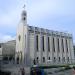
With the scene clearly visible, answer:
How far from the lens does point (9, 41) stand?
2014 inches

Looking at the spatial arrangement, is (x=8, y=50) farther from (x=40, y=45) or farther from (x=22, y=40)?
(x=40, y=45)

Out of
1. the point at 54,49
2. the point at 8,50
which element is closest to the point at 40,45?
the point at 54,49

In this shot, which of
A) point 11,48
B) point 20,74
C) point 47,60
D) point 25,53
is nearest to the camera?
point 20,74

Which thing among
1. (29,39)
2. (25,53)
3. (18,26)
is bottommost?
(25,53)

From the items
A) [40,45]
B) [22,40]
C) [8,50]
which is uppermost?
[22,40]

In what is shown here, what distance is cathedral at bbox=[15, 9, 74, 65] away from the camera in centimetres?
4309

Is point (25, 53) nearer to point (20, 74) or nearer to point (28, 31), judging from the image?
point (28, 31)

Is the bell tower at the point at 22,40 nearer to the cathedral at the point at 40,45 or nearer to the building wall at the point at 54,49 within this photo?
the cathedral at the point at 40,45

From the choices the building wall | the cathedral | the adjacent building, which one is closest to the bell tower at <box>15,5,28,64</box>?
the cathedral

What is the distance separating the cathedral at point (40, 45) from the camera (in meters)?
43.1

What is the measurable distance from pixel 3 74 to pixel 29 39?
515 inches

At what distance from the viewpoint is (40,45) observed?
148 ft

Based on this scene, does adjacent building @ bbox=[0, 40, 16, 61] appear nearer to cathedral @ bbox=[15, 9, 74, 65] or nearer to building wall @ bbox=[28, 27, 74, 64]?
cathedral @ bbox=[15, 9, 74, 65]

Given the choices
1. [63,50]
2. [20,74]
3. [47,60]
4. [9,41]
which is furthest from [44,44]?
[20,74]
